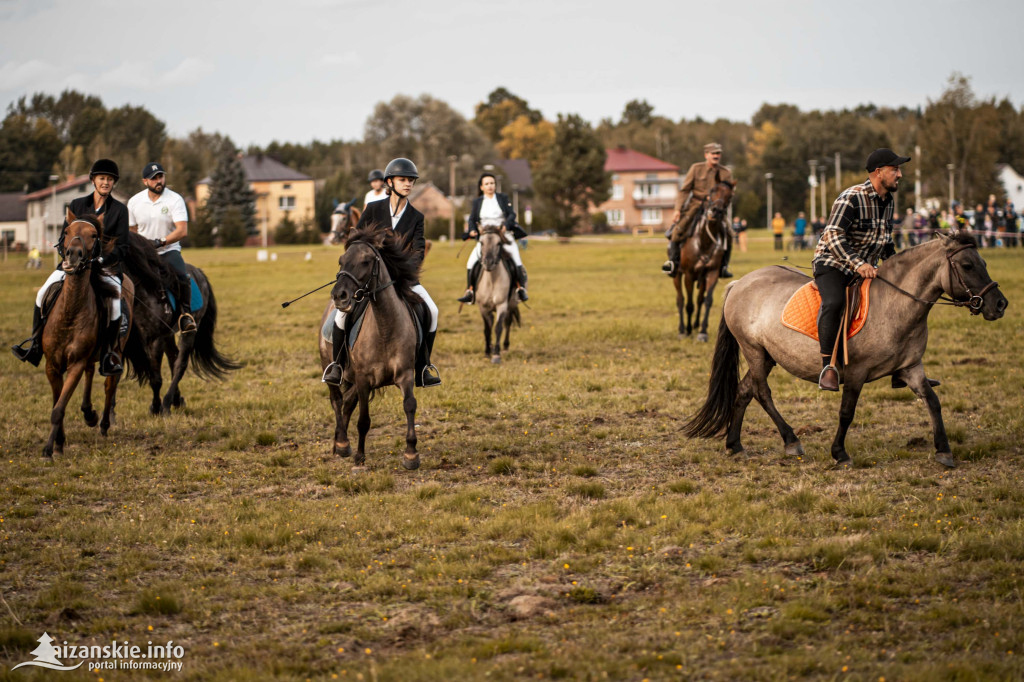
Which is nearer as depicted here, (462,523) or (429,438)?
(462,523)

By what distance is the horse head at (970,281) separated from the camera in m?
8.17

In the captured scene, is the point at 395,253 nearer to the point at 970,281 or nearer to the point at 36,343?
the point at 36,343

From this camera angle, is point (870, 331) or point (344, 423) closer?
point (870, 331)

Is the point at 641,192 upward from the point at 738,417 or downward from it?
upward

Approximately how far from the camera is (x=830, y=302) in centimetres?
855

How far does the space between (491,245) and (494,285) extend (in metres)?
0.68

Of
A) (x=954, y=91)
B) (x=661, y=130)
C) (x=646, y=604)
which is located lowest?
(x=646, y=604)

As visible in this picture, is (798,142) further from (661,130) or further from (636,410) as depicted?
(636,410)

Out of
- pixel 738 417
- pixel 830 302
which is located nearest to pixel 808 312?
pixel 830 302

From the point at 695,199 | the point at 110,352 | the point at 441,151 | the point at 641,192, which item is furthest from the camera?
the point at 641,192

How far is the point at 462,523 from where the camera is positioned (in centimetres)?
727

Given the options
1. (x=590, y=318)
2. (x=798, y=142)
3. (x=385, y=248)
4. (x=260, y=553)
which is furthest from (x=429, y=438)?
(x=798, y=142)

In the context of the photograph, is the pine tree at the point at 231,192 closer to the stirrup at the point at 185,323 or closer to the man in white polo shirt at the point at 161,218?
the man in white polo shirt at the point at 161,218

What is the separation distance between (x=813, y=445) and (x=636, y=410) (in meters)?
2.51
